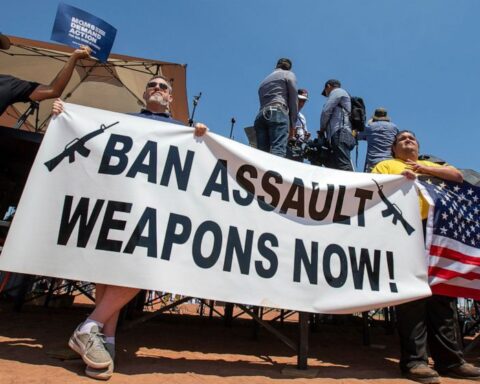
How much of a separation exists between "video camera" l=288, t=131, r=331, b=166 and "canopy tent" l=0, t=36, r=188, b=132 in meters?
3.34

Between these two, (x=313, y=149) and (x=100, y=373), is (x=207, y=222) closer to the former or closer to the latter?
(x=100, y=373)

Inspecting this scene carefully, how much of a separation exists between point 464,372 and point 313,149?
323 cm

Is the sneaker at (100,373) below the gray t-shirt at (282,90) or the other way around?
below

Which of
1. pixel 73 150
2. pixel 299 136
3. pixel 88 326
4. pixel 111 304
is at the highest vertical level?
pixel 299 136

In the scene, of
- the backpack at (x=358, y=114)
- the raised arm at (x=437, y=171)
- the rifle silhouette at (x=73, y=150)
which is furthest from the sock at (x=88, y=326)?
the backpack at (x=358, y=114)

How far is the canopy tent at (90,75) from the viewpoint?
6.84m

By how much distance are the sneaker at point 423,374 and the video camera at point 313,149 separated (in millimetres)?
2993

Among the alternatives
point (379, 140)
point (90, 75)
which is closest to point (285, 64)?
point (379, 140)

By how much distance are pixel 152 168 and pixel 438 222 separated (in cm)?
263

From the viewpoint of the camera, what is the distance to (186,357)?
305 centimetres

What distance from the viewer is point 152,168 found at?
107 inches

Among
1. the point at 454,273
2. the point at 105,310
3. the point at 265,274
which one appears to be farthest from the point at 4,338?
the point at 454,273

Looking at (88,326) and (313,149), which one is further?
(313,149)

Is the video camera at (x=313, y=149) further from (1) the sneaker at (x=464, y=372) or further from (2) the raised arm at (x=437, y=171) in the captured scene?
(1) the sneaker at (x=464, y=372)
